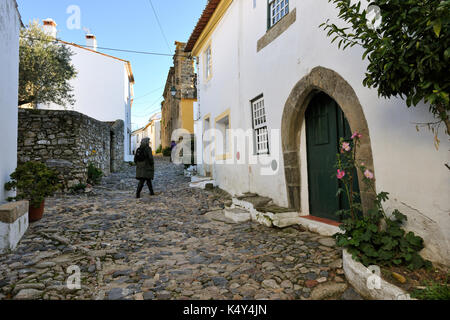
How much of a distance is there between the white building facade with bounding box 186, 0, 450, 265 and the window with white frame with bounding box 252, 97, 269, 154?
0.02 m

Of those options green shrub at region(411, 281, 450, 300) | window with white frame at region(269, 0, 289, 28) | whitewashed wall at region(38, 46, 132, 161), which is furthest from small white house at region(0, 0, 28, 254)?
whitewashed wall at region(38, 46, 132, 161)

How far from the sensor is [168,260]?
3.36m

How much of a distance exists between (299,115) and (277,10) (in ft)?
7.68

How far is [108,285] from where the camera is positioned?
105 inches

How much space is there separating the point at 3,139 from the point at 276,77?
4750 millimetres

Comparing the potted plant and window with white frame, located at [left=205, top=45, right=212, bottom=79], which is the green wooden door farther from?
window with white frame, located at [left=205, top=45, right=212, bottom=79]

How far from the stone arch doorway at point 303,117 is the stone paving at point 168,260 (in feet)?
2.58

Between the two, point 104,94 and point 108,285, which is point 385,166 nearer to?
point 108,285

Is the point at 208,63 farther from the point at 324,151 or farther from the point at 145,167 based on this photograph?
the point at 324,151

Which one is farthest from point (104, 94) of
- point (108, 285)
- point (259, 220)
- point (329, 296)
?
point (329, 296)

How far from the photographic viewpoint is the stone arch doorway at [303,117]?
328 centimetres

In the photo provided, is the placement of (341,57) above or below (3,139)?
above

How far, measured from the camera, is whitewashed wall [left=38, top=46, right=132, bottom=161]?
57.9ft

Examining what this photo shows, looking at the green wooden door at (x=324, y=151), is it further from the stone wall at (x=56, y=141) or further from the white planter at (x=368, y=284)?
the stone wall at (x=56, y=141)
